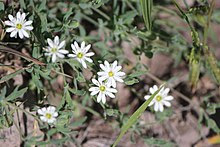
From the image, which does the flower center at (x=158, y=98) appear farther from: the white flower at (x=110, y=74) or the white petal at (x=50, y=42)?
the white petal at (x=50, y=42)

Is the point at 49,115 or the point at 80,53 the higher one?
the point at 80,53

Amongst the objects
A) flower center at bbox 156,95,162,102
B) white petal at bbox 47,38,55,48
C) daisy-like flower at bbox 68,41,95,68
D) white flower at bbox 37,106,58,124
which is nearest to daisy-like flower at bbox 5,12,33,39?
white petal at bbox 47,38,55,48

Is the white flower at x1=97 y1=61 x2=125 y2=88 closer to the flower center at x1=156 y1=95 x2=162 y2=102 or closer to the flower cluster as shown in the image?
the flower cluster

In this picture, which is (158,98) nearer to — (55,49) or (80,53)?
(80,53)

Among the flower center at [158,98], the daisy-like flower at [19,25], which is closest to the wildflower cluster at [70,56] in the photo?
the daisy-like flower at [19,25]

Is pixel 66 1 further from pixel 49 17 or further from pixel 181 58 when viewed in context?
pixel 181 58

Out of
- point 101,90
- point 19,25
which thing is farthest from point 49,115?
point 19,25

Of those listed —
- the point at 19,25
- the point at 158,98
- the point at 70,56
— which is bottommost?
the point at 158,98
